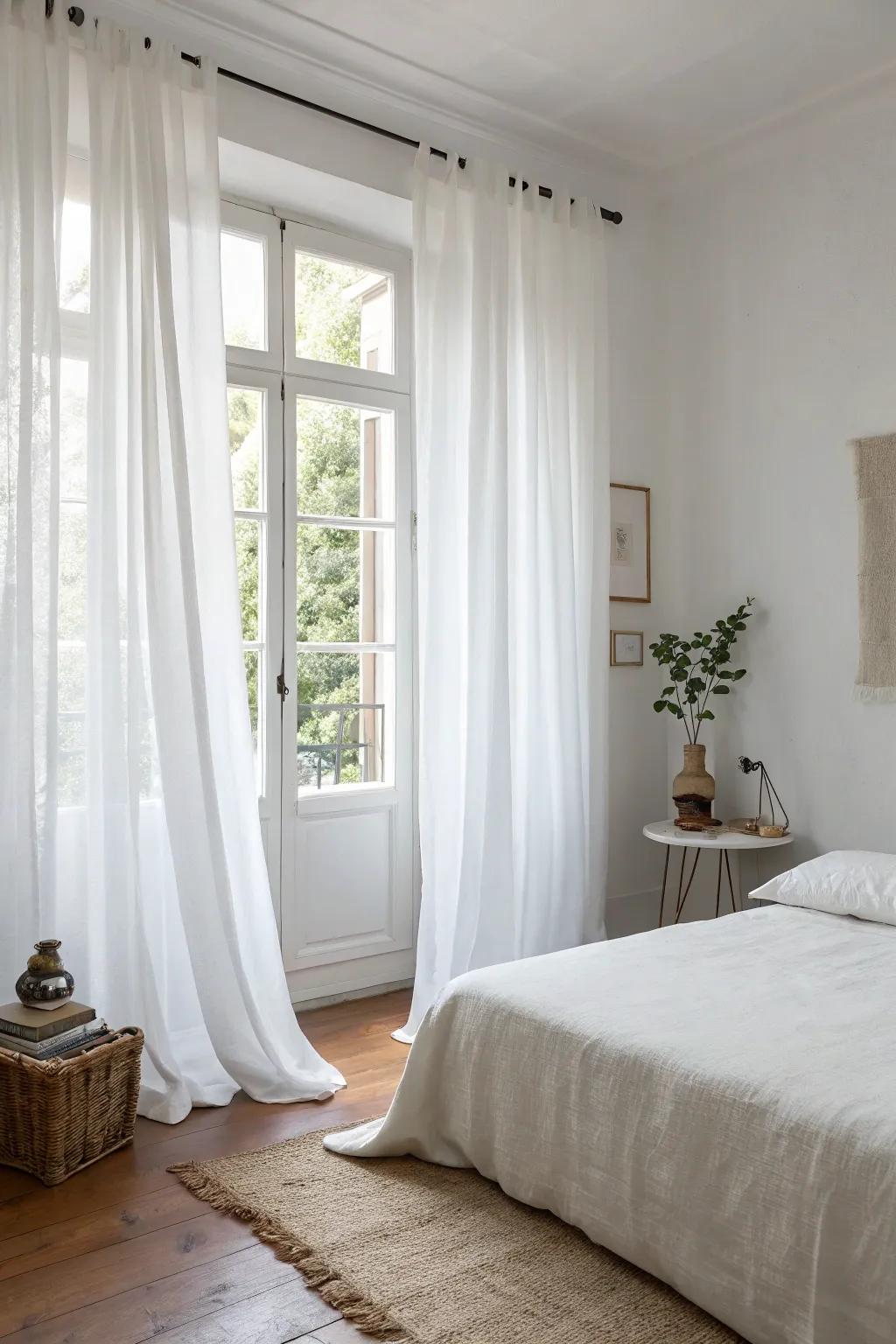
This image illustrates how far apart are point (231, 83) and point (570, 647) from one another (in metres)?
2.02

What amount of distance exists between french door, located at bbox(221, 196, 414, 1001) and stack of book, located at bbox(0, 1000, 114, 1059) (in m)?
1.08

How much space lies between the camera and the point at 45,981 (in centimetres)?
248

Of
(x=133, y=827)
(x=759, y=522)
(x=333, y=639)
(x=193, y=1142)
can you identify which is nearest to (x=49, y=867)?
(x=133, y=827)

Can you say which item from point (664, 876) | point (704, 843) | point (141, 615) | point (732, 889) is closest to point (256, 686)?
point (141, 615)

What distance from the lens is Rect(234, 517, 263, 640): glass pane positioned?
3529 mm

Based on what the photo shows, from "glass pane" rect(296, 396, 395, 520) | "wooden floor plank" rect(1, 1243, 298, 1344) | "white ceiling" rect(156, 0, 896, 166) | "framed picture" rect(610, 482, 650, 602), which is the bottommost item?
"wooden floor plank" rect(1, 1243, 298, 1344)

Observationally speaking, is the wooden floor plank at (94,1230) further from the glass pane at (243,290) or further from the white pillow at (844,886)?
the glass pane at (243,290)

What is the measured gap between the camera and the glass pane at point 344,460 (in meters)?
3.68

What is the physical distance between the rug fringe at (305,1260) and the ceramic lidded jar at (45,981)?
18.2 inches

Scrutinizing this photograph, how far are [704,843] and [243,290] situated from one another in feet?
7.66

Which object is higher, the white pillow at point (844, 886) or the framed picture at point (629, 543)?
the framed picture at point (629, 543)

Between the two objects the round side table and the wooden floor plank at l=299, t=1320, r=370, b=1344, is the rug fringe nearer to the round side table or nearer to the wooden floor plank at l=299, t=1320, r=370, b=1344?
the wooden floor plank at l=299, t=1320, r=370, b=1344

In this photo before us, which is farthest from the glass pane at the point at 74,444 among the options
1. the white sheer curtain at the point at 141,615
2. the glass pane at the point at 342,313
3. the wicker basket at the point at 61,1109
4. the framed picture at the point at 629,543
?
the framed picture at the point at 629,543

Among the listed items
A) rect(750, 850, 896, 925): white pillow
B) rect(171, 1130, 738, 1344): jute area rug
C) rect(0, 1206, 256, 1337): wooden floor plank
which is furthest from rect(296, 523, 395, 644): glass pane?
rect(0, 1206, 256, 1337): wooden floor plank
